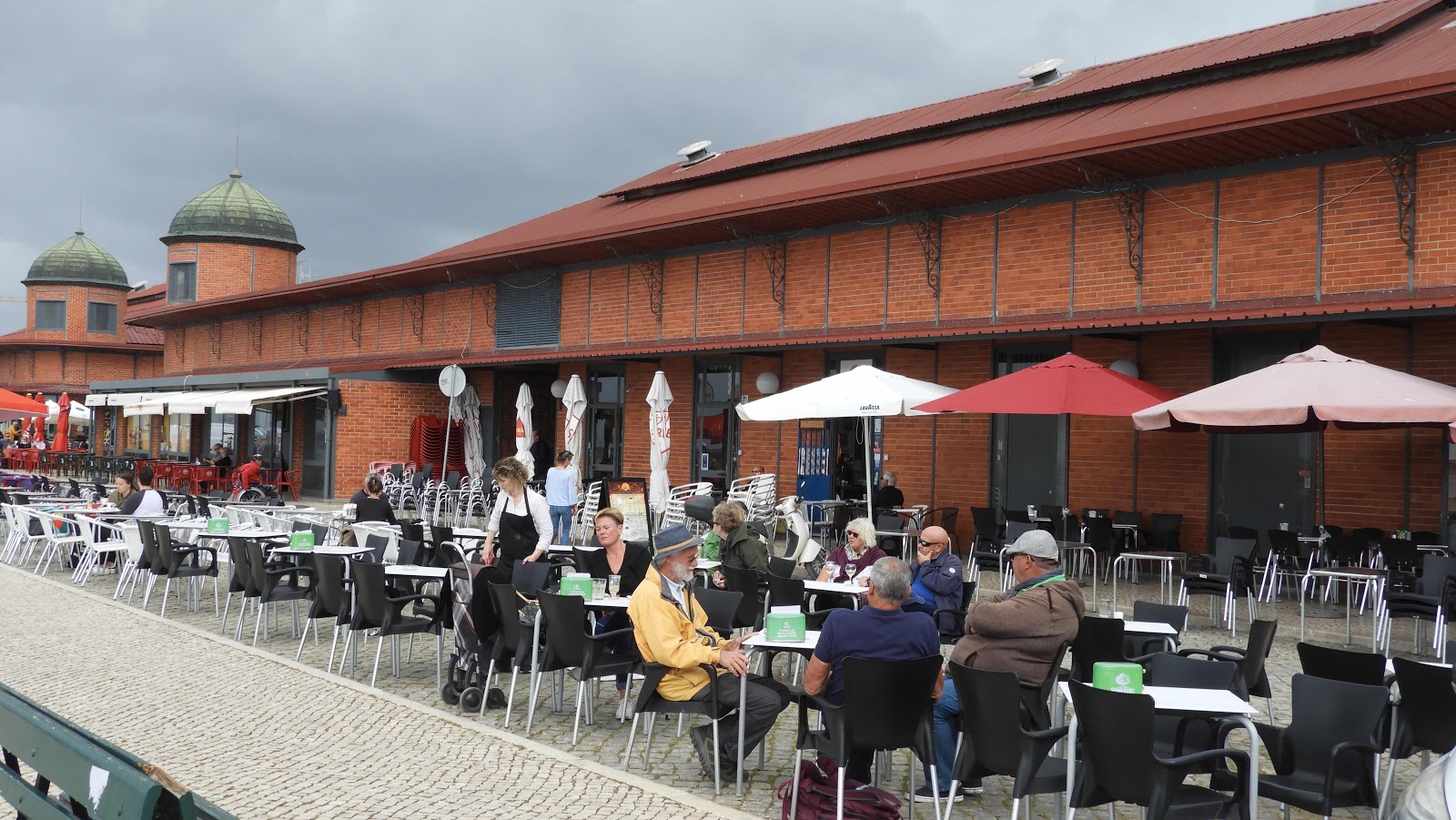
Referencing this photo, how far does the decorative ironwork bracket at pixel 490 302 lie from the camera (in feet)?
Result: 78.3

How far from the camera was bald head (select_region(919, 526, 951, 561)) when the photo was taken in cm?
796

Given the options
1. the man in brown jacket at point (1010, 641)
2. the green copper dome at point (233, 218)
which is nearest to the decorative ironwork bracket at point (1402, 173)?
the man in brown jacket at point (1010, 641)

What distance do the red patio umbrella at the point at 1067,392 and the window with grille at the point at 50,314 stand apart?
5283 centimetres

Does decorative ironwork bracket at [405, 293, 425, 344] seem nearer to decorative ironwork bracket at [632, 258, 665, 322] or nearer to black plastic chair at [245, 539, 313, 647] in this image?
decorative ironwork bracket at [632, 258, 665, 322]

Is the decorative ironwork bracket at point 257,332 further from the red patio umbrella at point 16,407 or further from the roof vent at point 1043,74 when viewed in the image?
the roof vent at point 1043,74

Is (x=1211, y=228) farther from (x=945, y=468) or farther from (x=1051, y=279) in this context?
(x=945, y=468)

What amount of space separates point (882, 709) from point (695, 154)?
72.0ft

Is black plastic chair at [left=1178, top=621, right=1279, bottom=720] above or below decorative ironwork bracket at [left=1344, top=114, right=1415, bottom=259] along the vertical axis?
below

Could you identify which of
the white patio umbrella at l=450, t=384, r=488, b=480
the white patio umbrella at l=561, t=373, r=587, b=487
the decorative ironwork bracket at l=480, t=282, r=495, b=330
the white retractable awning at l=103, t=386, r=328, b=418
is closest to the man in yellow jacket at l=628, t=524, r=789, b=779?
the white patio umbrella at l=561, t=373, r=587, b=487

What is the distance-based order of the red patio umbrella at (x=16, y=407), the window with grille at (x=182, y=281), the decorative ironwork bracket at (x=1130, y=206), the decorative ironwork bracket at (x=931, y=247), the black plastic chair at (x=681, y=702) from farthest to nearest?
1. the window with grille at (x=182, y=281)
2. the red patio umbrella at (x=16, y=407)
3. the decorative ironwork bracket at (x=931, y=247)
4. the decorative ironwork bracket at (x=1130, y=206)
5. the black plastic chair at (x=681, y=702)

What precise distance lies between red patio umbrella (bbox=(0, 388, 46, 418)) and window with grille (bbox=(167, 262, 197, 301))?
20110mm

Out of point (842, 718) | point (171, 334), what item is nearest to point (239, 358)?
point (171, 334)

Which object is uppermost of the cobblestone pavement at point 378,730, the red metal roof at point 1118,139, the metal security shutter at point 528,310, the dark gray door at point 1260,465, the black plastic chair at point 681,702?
the red metal roof at point 1118,139

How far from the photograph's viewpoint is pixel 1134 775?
441cm
